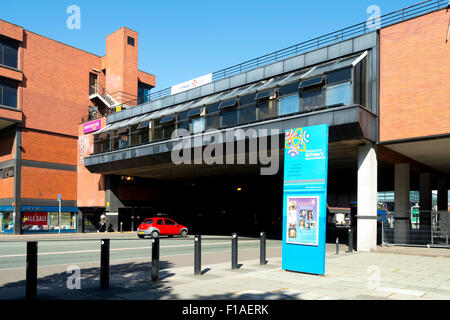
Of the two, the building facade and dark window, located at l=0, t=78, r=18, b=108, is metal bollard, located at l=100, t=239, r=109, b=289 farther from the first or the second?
dark window, located at l=0, t=78, r=18, b=108

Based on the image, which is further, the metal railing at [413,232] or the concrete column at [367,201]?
the metal railing at [413,232]

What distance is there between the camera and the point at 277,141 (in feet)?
74.7

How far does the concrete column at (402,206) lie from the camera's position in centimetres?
2295

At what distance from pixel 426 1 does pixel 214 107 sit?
14.1m

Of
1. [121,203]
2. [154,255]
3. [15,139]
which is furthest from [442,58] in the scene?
[15,139]

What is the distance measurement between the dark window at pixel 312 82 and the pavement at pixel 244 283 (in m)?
11.0

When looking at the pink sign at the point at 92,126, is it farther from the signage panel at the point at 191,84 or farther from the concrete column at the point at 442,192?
the concrete column at the point at 442,192

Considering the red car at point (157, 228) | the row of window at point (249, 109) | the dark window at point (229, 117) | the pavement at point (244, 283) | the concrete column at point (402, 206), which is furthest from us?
the red car at point (157, 228)

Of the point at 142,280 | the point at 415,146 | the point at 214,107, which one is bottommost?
the point at 142,280

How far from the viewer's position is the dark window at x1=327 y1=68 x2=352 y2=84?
19.8m

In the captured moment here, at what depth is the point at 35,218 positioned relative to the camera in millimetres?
36281

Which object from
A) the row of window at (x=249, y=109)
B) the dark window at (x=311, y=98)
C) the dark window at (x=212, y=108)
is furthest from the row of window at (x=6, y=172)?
the dark window at (x=311, y=98)

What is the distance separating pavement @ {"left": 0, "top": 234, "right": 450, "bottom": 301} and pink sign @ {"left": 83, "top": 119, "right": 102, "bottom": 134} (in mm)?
28516
